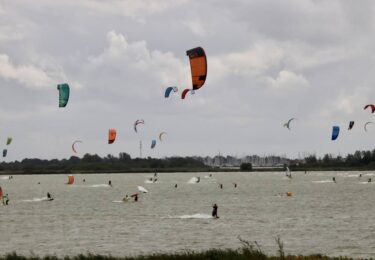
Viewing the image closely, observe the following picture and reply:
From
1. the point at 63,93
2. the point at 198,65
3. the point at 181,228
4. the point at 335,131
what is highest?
the point at 63,93

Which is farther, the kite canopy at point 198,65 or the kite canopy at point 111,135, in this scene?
the kite canopy at point 111,135

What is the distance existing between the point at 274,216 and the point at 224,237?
14.4 meters

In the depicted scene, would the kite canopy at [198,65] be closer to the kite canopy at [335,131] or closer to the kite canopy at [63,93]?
the kite canopy at [63,93]

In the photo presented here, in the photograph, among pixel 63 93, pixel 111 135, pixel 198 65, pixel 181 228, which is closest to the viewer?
pixel 198 65

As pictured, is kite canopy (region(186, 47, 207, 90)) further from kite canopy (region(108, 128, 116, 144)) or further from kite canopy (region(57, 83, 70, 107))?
kite canopy (region(108, 128, 116, 144))

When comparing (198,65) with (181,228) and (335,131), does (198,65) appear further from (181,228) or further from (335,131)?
(335,131)

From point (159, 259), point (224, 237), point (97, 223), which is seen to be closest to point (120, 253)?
point (224, 237)

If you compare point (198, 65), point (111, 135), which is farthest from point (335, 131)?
point (198, 65)

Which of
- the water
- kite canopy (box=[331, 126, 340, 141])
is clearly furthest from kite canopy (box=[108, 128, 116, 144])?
kite canopy (box=[331, 126, 340, 141])

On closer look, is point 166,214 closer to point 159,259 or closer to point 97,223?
point 97,223

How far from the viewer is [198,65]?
96.6 ft

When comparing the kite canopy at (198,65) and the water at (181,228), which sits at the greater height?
the kite canopy at (198,65)

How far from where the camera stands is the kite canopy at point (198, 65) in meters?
28.9

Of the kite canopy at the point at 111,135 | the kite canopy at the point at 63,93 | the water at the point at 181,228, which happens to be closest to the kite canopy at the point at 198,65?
the water at the point at 181,228
